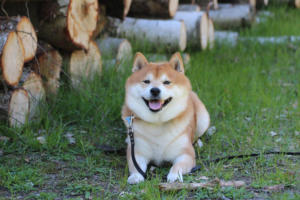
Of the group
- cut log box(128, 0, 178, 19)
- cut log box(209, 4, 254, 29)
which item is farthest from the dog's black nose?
cut log box(209, 4, 254, 29)

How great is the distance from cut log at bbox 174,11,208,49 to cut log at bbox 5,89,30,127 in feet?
9.53

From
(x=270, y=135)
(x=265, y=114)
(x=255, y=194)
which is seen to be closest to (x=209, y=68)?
(x=265, y=114)

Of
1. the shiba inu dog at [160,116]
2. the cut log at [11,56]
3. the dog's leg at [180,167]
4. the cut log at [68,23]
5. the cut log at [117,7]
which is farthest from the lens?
the cut log at [117,7]

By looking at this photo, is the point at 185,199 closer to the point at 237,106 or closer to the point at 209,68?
the point at 237,106

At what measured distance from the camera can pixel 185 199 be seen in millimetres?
2904

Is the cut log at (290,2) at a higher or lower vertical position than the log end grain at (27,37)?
higher

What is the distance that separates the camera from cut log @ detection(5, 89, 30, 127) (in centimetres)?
393

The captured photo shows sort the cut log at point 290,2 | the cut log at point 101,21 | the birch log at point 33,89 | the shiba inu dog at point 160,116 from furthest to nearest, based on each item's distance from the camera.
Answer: the cut log at point 290,2 → the cut log at point 101,21 → the birch log at point 33,89 → the shiba inu dog at point 160,116

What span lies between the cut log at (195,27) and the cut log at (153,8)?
257 mm

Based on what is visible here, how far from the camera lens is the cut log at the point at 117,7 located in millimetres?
5372

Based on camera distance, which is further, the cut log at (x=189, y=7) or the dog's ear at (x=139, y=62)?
the cut log at (x=189, y=7)

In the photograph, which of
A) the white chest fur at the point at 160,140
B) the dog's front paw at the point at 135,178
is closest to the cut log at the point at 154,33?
→ the white chest fur at the point at 160,140

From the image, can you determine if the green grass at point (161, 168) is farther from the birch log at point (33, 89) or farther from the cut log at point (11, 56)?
the cut log at point (11, 56)

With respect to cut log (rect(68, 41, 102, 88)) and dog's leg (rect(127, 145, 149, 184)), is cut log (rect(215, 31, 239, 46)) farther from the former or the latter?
dog's leg (rect(127, 145, 149, 184))
